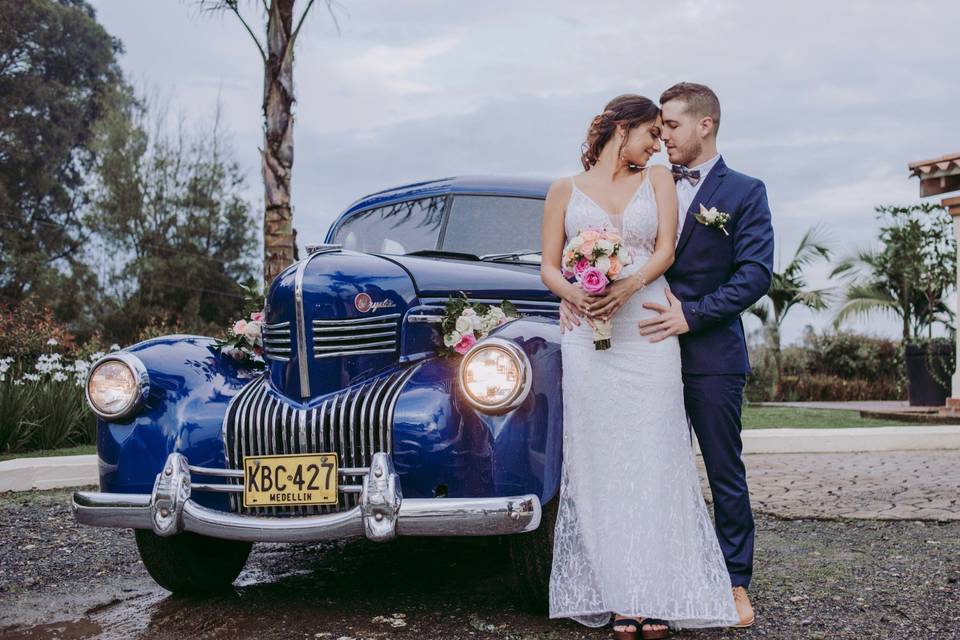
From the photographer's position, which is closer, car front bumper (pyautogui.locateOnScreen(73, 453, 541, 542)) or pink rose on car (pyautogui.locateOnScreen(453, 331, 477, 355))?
car front bumper (pyautogui.locateOnScreen(73, 453, 541, 542))

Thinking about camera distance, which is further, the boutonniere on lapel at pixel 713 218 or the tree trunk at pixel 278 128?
the tree trunk at pixel 278 128

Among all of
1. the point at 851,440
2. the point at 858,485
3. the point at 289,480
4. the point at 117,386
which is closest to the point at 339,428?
the point at 289,480

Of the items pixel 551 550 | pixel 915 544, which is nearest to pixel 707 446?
pixel 551 550

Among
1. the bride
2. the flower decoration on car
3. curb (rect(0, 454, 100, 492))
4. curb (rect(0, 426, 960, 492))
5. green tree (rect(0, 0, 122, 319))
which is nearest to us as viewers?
the bride

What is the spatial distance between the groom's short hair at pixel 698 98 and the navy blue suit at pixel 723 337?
0.76 feet

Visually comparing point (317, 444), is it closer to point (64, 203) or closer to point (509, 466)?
point (509, 466)

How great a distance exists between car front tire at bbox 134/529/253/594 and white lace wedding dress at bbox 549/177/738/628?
5.37 ft

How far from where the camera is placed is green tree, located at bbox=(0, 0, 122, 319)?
3025 cm

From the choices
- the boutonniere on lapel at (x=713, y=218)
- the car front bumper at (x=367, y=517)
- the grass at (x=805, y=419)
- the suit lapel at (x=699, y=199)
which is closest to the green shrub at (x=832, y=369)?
the grass at (x=805, y=419)

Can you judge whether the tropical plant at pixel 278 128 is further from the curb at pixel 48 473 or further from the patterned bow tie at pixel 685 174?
the patterned bow tie at pixel 685 174

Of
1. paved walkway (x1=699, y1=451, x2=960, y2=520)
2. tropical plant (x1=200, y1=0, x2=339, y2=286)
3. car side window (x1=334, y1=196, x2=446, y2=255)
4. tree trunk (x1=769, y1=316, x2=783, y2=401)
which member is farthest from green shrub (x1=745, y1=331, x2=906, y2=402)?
car side window (x1=334, y1=196, x2=446, y2=255)

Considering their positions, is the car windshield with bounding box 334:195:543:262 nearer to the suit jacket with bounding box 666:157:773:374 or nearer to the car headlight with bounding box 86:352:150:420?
the suit jacket with bounding box 666:157:773:374

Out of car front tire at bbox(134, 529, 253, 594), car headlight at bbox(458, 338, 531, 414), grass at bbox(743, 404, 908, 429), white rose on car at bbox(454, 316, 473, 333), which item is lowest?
car front tire at bbox(134, 529, 253, 594)

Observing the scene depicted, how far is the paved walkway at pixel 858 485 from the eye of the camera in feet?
19.5
